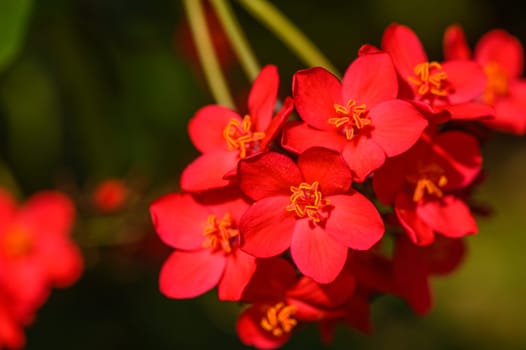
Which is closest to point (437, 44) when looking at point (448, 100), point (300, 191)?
point (448, 100)

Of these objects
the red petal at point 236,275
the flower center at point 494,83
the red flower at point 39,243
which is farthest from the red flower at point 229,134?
the red flower at point 39,243

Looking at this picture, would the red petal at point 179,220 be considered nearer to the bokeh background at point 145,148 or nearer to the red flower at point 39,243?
the bokeh background at point 145,148

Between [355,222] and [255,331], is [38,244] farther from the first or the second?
[355,222]

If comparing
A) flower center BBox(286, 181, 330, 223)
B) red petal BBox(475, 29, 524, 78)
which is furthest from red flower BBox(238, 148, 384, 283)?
red petal BBox(475, 29, 524, 78)

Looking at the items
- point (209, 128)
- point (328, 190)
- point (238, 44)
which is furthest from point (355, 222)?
point (238, 44)

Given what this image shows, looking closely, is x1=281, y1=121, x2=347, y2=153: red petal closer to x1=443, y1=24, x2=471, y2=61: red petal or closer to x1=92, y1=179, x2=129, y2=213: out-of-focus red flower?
x1=443, y1=24, x2=471, y2=61: red petal

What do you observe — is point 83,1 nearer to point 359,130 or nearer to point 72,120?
point 72,120
